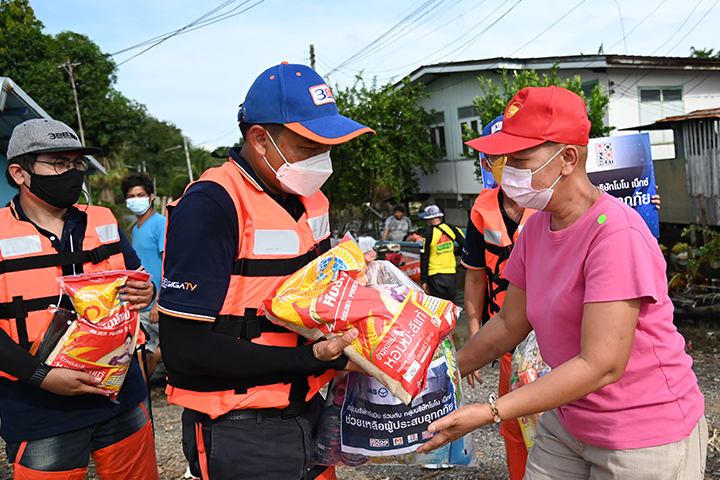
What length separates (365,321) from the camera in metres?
1.83

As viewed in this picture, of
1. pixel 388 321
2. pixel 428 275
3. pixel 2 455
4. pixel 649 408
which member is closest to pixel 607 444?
pixel 649 408

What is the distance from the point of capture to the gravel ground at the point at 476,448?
158 inches

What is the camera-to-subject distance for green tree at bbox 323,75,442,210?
1955 cm

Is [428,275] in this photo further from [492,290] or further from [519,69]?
[519,69]

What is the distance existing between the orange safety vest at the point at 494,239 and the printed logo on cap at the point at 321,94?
1.56 m

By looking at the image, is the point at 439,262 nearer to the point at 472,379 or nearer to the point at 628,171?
the point at 628,171

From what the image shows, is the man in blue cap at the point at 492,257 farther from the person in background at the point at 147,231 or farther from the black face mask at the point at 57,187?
the person in background at the point at 147,231

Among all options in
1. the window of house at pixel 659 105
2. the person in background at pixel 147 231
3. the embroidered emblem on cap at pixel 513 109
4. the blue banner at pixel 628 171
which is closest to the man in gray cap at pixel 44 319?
the embroidered emblem on cap at pixel 513 109

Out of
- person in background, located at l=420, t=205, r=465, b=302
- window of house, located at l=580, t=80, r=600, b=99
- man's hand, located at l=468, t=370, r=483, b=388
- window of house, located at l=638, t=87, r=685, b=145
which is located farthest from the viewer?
window of house, located at l=638, t=87, r=685, b=145

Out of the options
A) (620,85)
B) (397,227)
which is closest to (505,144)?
(397,227)

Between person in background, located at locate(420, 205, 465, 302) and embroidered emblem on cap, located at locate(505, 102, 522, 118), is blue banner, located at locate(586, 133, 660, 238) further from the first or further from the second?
embroidered emblem on cap, located at locate(505, 102, 522, 118)

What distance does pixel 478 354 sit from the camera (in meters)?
2.41

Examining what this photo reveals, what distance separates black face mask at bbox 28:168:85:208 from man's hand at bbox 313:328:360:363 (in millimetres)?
1696

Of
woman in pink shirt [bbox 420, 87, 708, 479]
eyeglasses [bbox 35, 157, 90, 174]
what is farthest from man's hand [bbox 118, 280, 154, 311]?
woman in pink shirt [bbox 420, 87, 708, 479]
